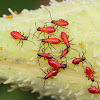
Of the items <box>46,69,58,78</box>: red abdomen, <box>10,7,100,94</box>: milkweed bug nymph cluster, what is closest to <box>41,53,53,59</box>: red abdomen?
<box>10,7,100,94</box>: milkweed bug nymph cluster

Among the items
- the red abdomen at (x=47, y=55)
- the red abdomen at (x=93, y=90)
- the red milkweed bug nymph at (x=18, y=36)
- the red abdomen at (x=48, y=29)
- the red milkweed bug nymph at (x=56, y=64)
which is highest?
the red abdomen at (x=48, y=29)

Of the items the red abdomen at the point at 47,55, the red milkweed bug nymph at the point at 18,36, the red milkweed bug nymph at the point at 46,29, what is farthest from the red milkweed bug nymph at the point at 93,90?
the red milkweed bug nymph at the point at 18,36

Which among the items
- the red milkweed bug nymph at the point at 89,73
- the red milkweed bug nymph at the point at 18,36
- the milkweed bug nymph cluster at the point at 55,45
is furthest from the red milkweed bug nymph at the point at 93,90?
the red milkweed bug nymph at the point at 18,36

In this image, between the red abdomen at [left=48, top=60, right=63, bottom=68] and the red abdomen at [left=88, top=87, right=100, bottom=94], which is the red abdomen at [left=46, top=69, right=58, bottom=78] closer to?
the red abdomen at [left=48, top=60, right=63, bottom=68]

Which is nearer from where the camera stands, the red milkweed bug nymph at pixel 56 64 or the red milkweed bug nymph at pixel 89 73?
the red milkweed bug nymph at pixel 89 73

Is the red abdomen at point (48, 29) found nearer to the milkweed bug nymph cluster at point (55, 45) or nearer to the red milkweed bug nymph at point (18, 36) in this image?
the milkweed bug nymph cluster at point (55, 45)

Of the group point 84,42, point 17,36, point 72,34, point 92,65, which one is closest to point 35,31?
point 17,36

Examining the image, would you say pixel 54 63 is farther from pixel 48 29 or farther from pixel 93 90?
pixel 93 90

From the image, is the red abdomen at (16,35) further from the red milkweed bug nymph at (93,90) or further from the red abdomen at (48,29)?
the red milkweed bug nymph at (93,90)

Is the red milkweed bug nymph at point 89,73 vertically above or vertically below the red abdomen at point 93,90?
above
